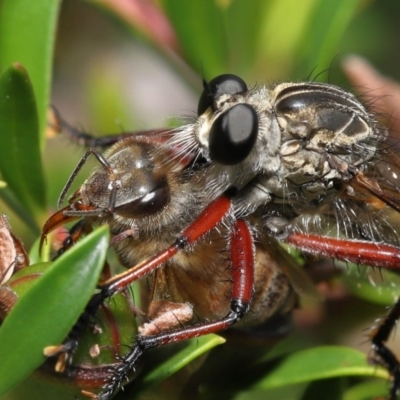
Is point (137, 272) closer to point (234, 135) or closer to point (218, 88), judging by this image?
point (234, 135)

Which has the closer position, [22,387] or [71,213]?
[22,387]

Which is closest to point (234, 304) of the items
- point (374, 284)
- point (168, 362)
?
point (168, 362)

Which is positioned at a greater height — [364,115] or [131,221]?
[364,115]

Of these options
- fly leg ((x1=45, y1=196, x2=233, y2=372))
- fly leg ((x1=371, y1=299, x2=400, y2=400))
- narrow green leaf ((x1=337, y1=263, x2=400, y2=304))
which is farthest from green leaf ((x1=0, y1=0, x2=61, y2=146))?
fly leg ((x1=371, y1=299, x2=400, y2=400))

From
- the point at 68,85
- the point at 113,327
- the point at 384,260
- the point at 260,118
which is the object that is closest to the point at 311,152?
the point at 260,118

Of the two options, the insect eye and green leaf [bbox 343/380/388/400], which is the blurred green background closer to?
green leaf [bbox 343/380/388/400]

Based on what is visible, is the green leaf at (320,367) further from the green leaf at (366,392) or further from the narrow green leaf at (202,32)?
the narrow green leaf at (202,32)

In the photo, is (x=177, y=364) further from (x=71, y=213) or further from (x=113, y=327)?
(x=71, y=213)
